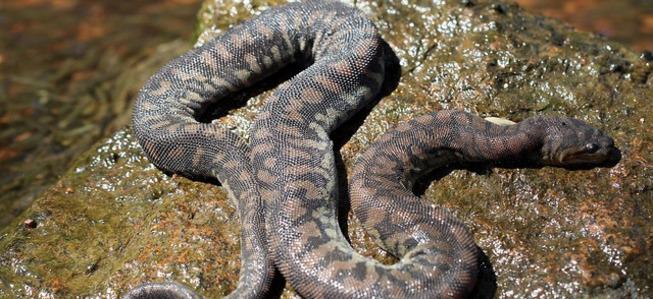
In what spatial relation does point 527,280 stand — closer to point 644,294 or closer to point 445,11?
point 644,294

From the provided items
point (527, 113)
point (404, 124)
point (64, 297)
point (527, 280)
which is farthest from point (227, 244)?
point (527, 113)

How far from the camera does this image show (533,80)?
864 cm

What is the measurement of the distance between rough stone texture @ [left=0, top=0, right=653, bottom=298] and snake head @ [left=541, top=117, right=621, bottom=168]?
0.42ft

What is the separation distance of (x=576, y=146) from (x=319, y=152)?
8.63 feet

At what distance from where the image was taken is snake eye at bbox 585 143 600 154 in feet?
24.5

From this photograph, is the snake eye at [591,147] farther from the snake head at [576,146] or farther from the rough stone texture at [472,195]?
the rough stone texture at [472,195]

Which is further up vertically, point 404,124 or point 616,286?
point 404,124

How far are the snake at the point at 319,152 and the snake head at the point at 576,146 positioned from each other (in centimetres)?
1

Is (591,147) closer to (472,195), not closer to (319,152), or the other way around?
(472,195)

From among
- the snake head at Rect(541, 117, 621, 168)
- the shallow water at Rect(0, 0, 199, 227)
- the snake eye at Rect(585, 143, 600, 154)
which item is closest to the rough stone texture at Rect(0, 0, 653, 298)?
the snake head at Rect(541, 117, 621, 168)

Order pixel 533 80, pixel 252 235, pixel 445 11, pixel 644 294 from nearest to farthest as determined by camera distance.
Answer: pixel 644 294, pixel 252 235, pixel 533 80, pixel 445 11

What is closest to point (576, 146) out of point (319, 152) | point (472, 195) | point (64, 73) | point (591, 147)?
point (591, 147)

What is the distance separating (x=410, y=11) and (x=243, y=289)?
4571 mm

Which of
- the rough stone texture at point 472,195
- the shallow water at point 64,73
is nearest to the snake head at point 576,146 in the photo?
the rough stone texture at point 472,195
